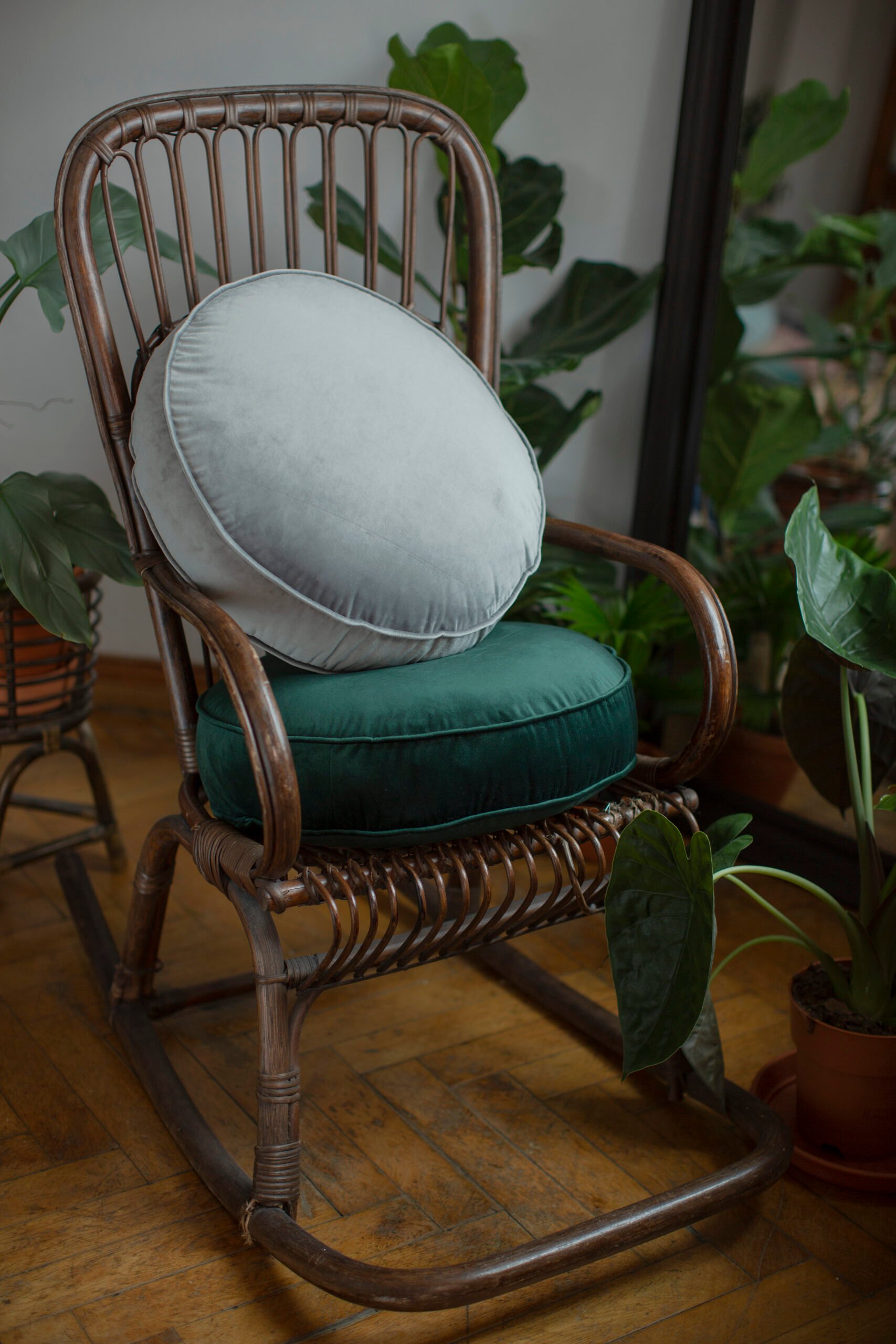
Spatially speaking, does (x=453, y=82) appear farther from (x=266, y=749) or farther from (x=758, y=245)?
(x=266, y=749)

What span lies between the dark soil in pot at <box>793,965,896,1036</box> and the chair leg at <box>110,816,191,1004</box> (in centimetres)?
66

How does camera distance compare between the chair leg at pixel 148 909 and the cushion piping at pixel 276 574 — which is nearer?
the cushion piping at pixel 276 574

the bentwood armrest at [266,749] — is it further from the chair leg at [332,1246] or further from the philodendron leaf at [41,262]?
the philodendron leaf at [41,262]

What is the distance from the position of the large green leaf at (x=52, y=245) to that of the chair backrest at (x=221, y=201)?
1 centimetres

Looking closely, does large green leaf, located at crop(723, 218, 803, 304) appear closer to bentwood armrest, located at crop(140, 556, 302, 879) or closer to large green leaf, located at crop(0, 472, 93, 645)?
large green leaf, located at crop(0, 472, 93, 645)

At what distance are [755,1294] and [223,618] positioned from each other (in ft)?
2.51

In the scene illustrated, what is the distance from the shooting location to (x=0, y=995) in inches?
55.6

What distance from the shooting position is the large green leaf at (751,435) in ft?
6.68

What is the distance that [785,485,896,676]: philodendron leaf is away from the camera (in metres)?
1.00

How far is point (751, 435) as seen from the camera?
6.70ft

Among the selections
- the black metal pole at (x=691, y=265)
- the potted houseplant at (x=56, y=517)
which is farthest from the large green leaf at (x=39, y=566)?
the black metal pole at (x=691, y=265)

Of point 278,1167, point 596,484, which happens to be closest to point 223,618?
point 278,1167

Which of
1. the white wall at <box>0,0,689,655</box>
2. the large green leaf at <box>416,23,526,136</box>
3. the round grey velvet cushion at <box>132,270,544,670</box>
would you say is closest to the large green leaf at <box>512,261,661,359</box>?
the white wall at <box>0,0,689,655</box>

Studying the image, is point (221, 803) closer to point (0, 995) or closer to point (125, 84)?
point (0, 995)
